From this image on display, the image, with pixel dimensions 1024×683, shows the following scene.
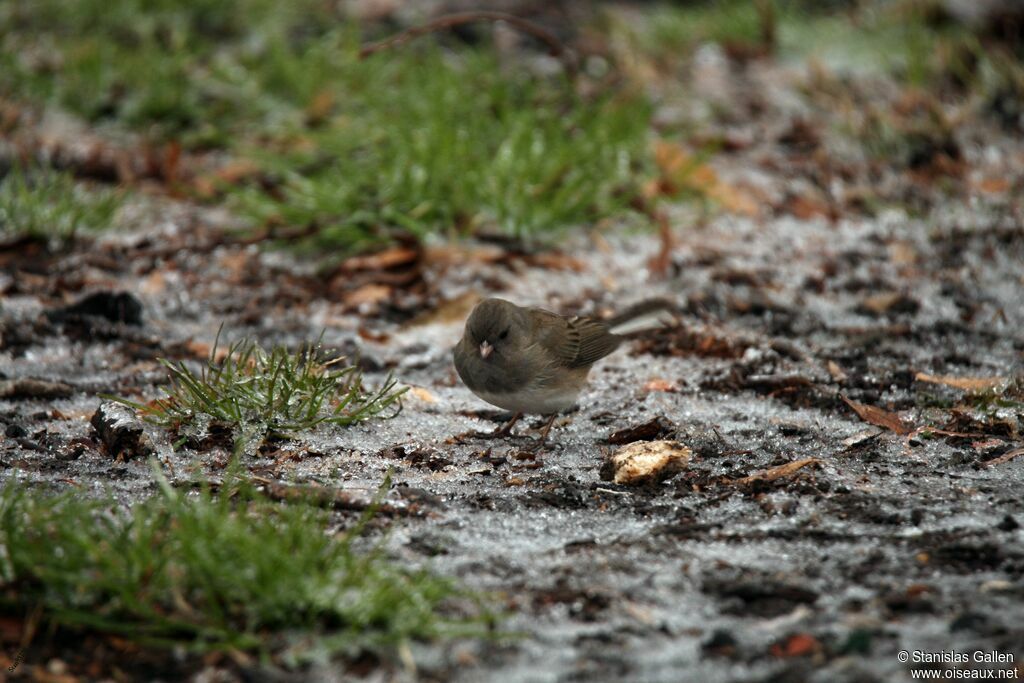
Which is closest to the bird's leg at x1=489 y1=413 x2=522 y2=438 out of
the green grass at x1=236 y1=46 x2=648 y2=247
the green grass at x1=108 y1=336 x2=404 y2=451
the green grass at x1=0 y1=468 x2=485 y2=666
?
the green grass at x1=108 y1=336 x2=404 y2=451

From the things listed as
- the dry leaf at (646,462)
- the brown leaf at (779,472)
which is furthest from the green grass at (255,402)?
the brown leaf at (779,472)

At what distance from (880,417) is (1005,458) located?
0.42 metres

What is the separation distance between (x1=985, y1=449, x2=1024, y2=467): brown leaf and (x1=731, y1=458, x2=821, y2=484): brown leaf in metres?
0.47

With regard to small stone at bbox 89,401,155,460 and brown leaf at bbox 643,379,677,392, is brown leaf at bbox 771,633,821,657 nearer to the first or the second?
brown leaf at bbox 643,379,677,392

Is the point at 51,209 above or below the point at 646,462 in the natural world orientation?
above

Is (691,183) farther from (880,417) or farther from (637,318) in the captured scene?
(880,417)

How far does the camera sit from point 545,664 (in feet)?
6.75

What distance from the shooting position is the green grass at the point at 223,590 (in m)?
2.06

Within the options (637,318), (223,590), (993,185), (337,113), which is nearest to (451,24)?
(337,113)

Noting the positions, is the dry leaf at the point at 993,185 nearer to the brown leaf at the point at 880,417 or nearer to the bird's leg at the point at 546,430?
the brown leaf at the point at 880,417

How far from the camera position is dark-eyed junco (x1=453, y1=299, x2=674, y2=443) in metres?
3.24

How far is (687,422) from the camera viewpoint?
3.33 metres

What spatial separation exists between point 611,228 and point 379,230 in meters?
1.09

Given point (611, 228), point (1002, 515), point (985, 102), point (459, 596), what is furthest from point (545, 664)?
point (985, 102)
